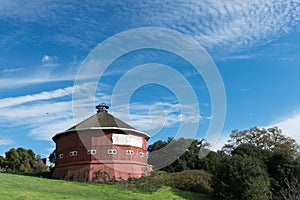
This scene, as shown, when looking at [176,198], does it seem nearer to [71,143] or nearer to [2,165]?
[71,143]

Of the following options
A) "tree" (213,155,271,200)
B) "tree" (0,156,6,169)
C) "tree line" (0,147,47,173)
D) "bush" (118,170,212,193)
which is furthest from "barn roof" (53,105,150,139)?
"tree" (0,156,6,169)

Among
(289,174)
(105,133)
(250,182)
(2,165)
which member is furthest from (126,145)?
(2,165)

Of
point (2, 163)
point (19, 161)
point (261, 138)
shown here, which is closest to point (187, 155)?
A: point (261, 138)

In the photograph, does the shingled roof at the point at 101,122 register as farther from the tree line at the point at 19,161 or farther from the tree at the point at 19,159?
the tree at the point at 19,159

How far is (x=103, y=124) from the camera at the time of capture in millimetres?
33969

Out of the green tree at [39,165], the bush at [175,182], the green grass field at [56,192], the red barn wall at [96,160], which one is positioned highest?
the green tree at [39,165]

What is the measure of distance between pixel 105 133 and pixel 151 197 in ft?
30.5

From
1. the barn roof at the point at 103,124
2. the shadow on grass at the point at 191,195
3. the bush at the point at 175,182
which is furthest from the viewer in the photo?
the barn roof at the point at 103,124

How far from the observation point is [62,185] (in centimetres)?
2598

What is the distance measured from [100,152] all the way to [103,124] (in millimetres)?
2699

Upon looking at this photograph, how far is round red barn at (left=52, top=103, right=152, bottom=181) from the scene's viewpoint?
3234cm

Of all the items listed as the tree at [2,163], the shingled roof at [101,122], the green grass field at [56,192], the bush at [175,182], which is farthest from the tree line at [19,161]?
the green grass field at [56,192]

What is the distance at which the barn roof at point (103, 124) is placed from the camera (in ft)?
110

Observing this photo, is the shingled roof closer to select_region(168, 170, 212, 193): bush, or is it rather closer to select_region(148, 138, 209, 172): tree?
select_region(168, 170, 212, 193): bush
